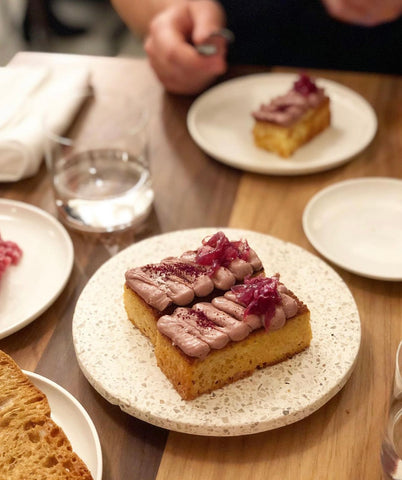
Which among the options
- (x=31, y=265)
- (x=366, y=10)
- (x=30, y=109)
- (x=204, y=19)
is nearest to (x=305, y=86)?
(x=366, y=10)

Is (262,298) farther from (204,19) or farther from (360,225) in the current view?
(204,19)

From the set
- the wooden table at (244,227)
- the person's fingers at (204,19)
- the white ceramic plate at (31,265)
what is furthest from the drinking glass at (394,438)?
the person's fingers at (204,19)

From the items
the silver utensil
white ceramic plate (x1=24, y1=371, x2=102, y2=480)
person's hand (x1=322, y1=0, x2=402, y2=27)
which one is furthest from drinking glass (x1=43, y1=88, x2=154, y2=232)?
person's hand (x1=322, y1=0, x2=402, y2=27)

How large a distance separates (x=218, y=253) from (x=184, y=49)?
1.10 meters

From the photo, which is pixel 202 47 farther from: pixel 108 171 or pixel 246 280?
pixel 246 280

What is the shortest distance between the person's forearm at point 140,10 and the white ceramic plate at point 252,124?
1.55 feet

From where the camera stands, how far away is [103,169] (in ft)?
6.28

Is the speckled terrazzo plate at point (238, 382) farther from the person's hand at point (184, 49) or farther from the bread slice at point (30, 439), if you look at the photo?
the person's hand at point (184, 49)

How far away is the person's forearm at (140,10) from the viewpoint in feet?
8.36

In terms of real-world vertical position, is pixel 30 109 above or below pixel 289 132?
below

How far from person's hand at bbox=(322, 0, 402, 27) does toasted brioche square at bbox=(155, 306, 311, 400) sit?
1317mm

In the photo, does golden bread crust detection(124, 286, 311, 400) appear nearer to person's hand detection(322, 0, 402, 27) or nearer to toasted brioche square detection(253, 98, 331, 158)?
toasted brioche square detection(253, 98, 331, 158)

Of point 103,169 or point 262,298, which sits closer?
point 262,298

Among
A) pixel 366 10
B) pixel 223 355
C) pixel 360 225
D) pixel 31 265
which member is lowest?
pixel 31 265
